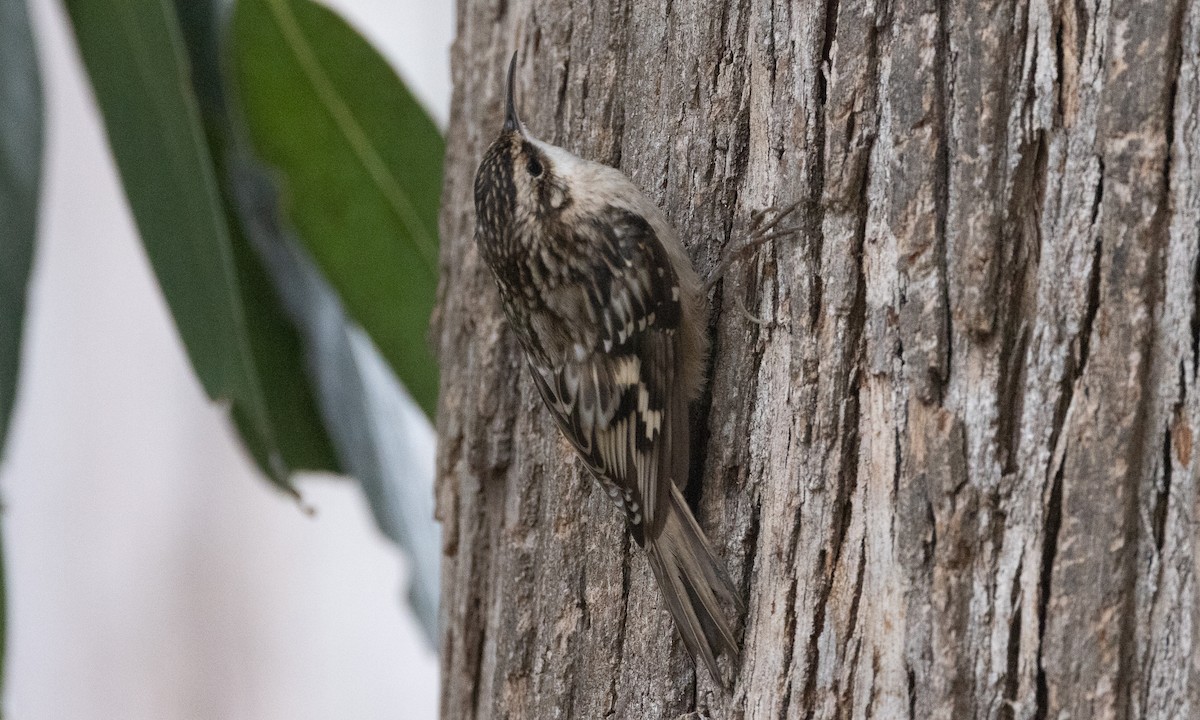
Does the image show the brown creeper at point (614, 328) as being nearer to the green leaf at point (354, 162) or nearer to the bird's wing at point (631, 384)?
the bird's wing at point (631, 384)

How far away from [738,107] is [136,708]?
10.2ft

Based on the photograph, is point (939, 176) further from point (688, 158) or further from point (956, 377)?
point (688, 158)

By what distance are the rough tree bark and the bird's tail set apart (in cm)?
3

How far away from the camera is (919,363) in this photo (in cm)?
105

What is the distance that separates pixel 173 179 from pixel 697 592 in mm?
1060

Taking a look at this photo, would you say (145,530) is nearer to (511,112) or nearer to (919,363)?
(511,112)

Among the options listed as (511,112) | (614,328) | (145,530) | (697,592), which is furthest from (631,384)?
(145,530)

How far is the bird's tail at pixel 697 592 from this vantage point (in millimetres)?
1215

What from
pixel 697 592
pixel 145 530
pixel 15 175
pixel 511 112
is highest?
pixel 511 112

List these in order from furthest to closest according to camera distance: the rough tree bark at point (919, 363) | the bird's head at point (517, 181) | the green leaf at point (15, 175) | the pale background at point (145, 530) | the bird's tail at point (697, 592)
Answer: the pale background at point (145, 530), the green leaf at point (15, 175), the bird's head at point (517, 181), the bird's tail at point (697, 592), the rough tree bark at point (919, 363)

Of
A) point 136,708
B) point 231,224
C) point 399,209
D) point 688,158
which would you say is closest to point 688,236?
point 688,158

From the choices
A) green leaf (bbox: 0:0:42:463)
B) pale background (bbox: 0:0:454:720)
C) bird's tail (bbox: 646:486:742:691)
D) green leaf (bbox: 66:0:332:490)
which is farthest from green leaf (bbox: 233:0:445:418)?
pale background (bbox: 0:0:454:720)

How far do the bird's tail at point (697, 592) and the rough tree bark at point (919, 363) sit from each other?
26mm

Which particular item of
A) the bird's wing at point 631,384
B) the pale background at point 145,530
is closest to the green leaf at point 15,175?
the bird's wing at point 631,384
